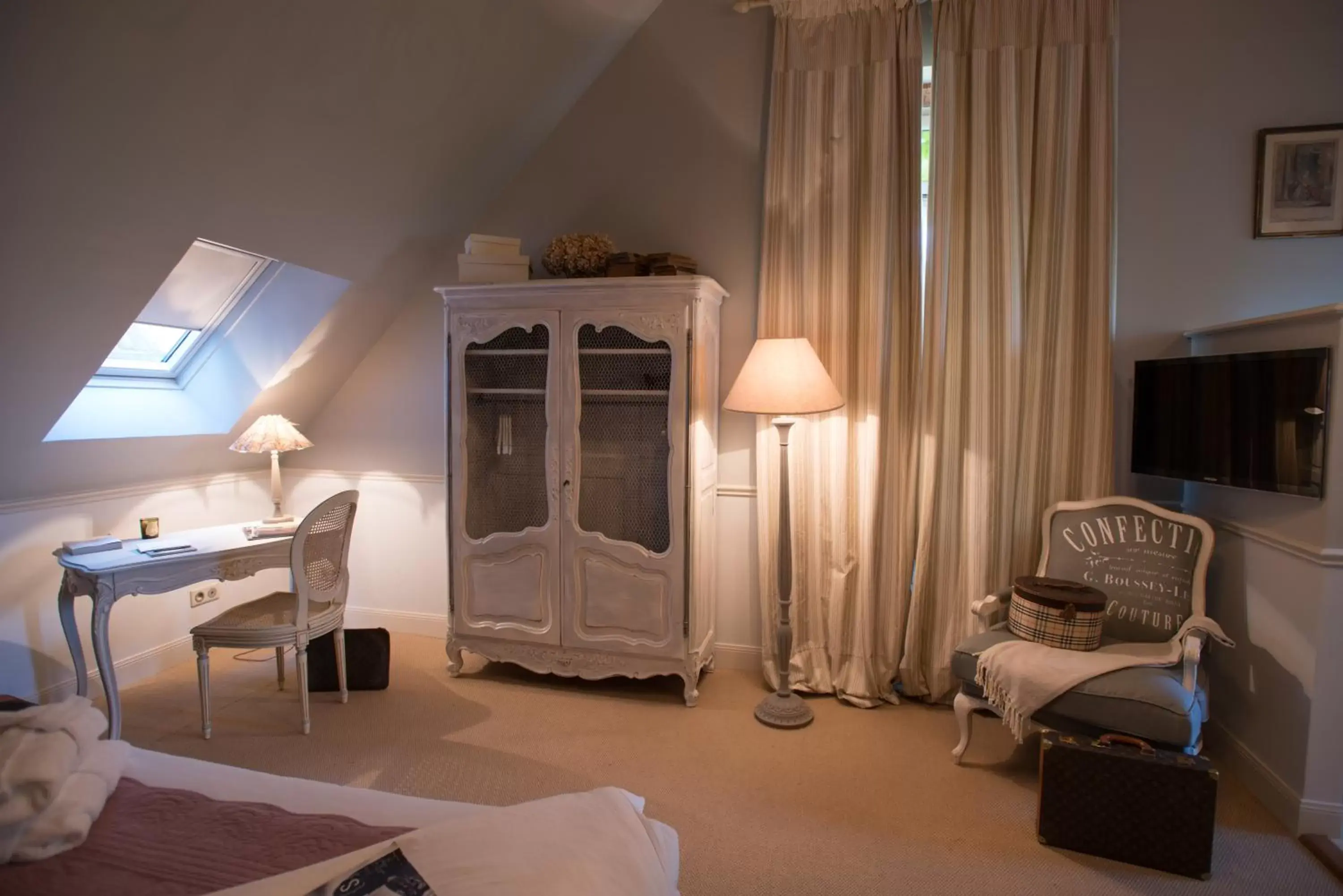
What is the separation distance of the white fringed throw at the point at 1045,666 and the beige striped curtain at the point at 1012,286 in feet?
1.69

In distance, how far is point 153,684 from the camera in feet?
10.4

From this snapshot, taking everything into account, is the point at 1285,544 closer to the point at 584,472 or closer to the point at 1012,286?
the point at 1012,286

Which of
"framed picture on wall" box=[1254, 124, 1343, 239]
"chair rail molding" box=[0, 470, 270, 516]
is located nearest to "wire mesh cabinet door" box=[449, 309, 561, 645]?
"chair rail molding" box=[0, 470, 270, 516]

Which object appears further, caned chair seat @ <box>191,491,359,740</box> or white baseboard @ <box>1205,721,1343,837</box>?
caned chair seat @ <box>191,491,359,740</box>

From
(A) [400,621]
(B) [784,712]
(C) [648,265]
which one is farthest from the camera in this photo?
(A) [400,621]

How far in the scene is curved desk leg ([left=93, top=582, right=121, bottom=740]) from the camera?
2445 millimetres

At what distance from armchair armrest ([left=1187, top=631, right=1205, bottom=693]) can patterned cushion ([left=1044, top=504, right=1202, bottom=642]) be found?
0.30 meters

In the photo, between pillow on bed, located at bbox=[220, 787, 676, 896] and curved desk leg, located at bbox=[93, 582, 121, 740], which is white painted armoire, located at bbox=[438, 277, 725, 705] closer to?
curved desk leg, located at bbox=[93, 582, 121, 740]

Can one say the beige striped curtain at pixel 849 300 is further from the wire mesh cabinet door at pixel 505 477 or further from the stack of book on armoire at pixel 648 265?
the wire mesh cabinet door at pixel 505 477

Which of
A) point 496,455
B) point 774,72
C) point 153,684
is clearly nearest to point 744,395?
point 496,455

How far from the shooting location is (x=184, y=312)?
10.2 feet

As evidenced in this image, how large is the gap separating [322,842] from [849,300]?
2.59 metres

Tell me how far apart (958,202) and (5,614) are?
3.94 m

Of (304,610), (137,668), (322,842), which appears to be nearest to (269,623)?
(304,610)
